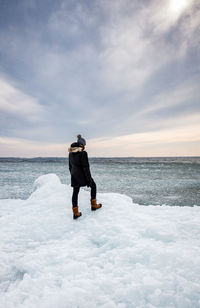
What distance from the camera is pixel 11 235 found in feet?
13.1

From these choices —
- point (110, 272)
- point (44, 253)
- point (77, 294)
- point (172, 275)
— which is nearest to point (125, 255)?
point (110, 272)

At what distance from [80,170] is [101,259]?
2.29 metres

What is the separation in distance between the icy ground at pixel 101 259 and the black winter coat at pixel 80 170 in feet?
2.91

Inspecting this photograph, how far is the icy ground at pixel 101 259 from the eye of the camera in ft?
6.81

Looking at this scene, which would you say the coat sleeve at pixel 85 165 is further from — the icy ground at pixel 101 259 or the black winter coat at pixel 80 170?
the icy ground at pixel 101 259

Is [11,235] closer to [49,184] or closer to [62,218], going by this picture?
[62,218]

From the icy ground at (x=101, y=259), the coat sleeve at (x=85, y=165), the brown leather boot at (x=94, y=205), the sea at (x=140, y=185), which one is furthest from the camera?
the sea at (x=140, y=185)

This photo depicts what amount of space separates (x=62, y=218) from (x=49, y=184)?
2.48 metres

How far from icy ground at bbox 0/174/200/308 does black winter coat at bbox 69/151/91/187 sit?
2.91 ft

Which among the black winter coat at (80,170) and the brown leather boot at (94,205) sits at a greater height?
the black winter coat at (80,170)

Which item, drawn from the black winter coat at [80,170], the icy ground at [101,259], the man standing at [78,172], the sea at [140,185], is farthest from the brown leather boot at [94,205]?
the sea at [140,185]

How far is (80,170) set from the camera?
470 cm

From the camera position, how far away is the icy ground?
2.07 meters

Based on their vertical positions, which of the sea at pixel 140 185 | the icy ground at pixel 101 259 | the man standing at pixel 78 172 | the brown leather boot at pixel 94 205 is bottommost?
the sea at pixel 140 185
